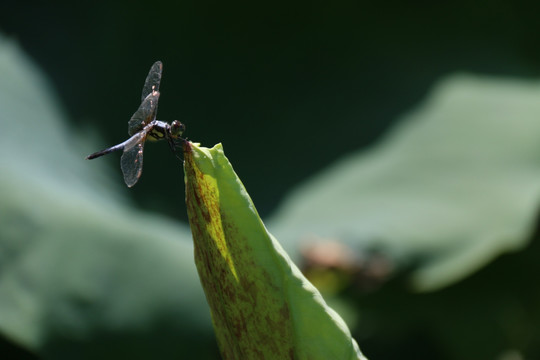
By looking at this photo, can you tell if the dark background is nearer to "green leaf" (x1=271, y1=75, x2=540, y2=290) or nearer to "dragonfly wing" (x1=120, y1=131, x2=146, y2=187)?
"green leaf" (x1=271, y1=75, x2=540, y2=290)

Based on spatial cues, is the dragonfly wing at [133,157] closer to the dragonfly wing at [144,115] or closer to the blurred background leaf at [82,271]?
the dragonfly wing at [144,115]

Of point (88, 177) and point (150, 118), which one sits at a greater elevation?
point (150, 118)

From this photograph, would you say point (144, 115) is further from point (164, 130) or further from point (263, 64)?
point (263, 64)

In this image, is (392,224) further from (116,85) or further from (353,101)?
(116,85)

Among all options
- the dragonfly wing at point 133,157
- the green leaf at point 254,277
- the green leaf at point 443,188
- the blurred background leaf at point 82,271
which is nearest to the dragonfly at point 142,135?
the dragonfly wing at point 133,157

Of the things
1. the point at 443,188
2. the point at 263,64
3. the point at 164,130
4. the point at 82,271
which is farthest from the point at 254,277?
Answer: the point at 263,64

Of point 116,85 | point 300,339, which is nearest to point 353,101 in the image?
point 116,85
